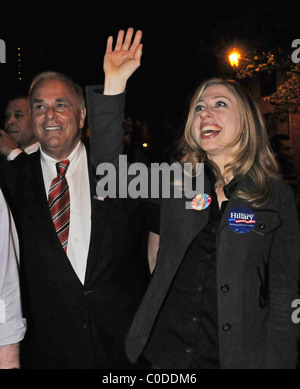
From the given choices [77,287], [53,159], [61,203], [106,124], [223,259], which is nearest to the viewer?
[223,259]

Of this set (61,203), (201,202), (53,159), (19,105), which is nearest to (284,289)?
(201,202)

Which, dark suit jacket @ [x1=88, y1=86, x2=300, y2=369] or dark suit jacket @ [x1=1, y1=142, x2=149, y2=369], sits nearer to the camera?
dark suit jacket @ [x1=88, y1=86, x2=300, y2=369]

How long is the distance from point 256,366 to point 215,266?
556 millimetres

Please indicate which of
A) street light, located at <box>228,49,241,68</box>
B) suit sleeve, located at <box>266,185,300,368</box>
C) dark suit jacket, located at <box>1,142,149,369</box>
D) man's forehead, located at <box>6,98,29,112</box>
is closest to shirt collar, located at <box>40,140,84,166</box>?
dark suit jacket, located at <box>1,142,149,369</box>

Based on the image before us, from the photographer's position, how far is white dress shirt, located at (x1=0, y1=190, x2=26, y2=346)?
6.82 ft

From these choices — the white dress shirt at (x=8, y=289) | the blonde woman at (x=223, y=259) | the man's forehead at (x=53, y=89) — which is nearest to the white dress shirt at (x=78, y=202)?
the man's forehead at (x=53, y=89)

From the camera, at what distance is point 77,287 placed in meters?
2.84

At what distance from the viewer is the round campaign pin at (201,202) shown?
2434mm

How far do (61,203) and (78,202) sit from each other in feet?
0.40

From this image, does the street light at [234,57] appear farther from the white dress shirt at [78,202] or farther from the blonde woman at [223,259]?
the blonde woman at [223,259]

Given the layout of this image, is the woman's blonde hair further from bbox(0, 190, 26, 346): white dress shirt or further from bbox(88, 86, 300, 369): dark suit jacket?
bbox(0, 190, 26, 346): white dress shirt

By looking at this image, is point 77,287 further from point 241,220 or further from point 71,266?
point 241,220

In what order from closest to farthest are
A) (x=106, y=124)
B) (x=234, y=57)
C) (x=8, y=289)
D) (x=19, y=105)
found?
1. (x=8, y=289)
2. (x=106, y=124)
3. (x=19, y=105)
4. (x=234, y=57)

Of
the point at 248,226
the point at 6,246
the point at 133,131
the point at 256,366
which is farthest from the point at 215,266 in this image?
the point at 133,131
